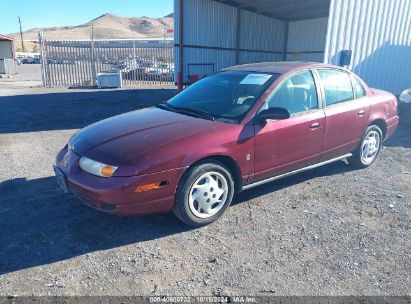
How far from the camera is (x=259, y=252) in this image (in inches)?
123

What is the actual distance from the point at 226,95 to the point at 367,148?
2531 millimetres

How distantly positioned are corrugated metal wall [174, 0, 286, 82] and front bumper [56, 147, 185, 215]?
9.01m

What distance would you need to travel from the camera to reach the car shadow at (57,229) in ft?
10.0

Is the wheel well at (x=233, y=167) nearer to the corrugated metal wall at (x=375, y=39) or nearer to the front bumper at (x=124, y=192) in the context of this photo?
the front bumper at (x=124, y=192)

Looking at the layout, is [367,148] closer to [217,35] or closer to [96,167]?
[96,167]

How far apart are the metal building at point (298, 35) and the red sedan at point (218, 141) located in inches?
166

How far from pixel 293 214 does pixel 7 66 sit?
27404 mm

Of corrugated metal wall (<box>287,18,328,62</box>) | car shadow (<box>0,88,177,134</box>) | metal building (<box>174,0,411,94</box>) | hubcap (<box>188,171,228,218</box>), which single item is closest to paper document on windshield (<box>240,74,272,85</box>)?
hubcap (<box>188,171,228,218</box>)

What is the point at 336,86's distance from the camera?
466 cm

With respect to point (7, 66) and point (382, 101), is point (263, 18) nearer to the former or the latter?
point (382, 101)

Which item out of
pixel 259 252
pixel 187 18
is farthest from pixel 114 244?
pixel 187 18

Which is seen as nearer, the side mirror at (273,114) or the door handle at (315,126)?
the side mirror at (273,114)

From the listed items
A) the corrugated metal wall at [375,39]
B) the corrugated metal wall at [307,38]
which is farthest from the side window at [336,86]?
the corrugated metal wall at [307,38]

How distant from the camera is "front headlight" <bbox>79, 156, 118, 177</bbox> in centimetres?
309
